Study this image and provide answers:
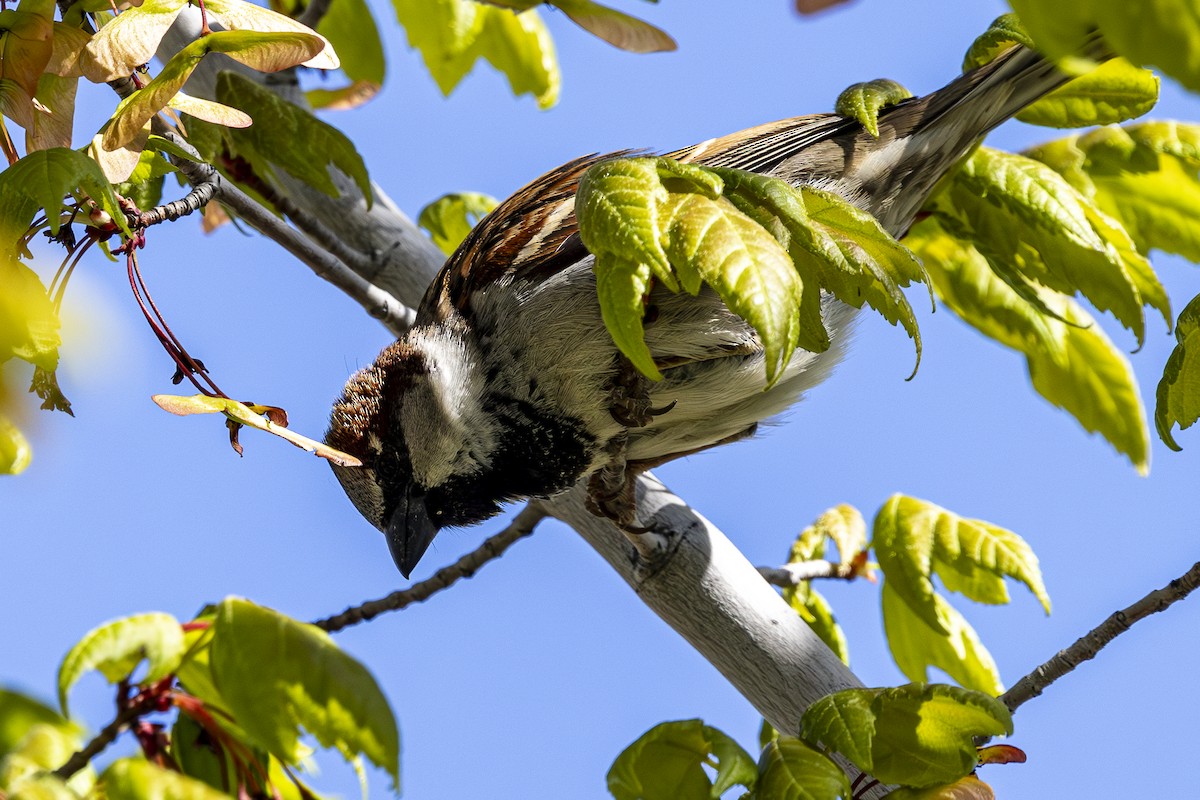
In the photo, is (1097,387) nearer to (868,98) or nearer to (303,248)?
(868,98)

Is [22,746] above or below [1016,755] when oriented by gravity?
above

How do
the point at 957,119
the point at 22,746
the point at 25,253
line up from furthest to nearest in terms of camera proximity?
the point at 957,119 < the point at 25,253 < the point at 22,746

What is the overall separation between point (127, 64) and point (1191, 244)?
6.64 ft

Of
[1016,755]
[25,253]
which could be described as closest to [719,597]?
[1016,755]

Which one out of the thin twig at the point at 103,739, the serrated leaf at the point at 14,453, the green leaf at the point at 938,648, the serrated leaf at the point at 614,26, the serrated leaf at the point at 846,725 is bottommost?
the green leaf at the point at 938,648

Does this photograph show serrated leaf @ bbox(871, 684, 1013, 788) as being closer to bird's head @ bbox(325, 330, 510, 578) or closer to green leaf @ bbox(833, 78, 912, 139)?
green leaf @ bbox(833, 78, 912, 139)

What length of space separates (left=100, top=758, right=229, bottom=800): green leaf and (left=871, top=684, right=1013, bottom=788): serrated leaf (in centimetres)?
85

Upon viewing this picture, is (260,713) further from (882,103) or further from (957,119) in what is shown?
(957,119)

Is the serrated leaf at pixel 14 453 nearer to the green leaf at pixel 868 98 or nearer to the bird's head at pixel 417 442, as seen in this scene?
the bird's head at pixel 417 442

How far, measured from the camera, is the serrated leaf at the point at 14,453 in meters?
1.55

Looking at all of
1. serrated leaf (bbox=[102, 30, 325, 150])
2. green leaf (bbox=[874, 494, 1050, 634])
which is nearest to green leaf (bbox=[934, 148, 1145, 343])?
green leaf (bbox=[874, 494, 1050, 634])

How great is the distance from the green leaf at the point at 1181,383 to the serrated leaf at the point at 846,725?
52 cm

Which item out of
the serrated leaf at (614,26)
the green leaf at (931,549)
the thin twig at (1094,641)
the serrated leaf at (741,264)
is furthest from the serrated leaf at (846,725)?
the serrated leaf at (614,26)

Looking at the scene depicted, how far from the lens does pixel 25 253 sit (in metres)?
1.62
